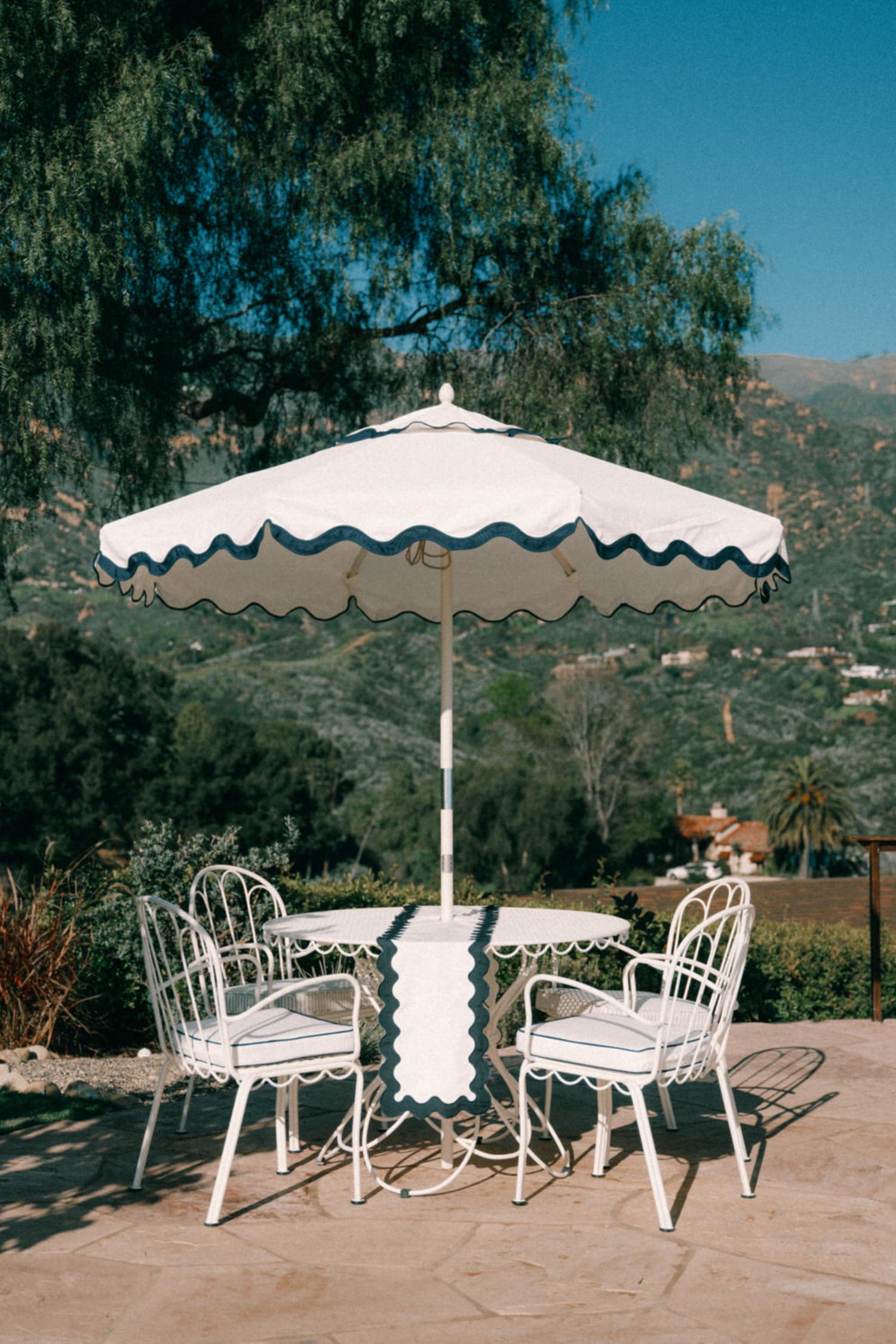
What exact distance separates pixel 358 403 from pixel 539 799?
129ft

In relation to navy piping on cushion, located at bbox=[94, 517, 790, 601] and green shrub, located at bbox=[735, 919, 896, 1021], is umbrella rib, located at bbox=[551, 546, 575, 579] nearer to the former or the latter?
navy piping on cushion, located at bbox=[94, 517, 790, 601]

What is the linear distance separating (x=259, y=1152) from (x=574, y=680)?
53.1 m

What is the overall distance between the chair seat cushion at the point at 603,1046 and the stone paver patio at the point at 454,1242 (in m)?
0.41

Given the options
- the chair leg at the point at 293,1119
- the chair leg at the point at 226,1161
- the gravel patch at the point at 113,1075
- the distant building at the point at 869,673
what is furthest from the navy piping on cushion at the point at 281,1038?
the distant building at the point at 869,673

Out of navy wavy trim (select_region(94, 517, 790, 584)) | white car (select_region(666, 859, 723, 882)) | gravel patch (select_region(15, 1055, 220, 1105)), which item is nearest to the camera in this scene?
navy wavy trim (select_region(94, 517, 790, 584))

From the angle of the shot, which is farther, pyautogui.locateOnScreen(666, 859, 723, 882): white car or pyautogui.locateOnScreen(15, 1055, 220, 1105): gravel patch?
pyautogui.locateOnScreen(666, 859, 723, 882): white car

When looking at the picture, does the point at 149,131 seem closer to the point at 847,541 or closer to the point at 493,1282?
the point at 493,1282

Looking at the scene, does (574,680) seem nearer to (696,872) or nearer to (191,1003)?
(696,872)

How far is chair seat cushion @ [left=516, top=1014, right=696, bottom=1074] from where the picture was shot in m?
3.63

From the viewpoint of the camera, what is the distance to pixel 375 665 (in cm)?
5031

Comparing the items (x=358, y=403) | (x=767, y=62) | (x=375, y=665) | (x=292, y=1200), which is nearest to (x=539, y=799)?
(x=375, y=665)

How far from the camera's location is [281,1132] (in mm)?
3977

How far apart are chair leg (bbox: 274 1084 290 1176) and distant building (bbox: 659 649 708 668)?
52.8m

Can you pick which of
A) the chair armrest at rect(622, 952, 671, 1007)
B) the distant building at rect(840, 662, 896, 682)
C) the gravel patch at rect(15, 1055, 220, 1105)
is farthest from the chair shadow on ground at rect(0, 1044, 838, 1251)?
the distant building at rect(840, 662, 896, 682)
